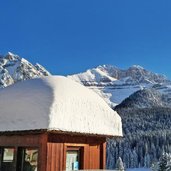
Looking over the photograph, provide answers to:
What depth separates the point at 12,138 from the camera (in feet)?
44.8

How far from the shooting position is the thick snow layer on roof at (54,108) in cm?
1263

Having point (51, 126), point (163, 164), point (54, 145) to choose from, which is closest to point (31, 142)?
point (54, 145)

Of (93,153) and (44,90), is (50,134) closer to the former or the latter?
(44,90)

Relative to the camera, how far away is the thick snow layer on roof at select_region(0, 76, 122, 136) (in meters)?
12.6

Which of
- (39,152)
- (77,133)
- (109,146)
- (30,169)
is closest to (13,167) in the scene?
(30,169)

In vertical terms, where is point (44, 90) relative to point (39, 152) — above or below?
above

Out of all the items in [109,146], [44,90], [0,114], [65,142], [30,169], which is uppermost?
[109,146]

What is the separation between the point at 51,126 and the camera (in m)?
12.2

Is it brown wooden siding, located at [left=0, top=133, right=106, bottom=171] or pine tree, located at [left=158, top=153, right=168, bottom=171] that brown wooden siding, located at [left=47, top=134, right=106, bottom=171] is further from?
pine tree, located at [left=158, top=153, right=168, bottom=171]

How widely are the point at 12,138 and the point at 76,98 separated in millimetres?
2582

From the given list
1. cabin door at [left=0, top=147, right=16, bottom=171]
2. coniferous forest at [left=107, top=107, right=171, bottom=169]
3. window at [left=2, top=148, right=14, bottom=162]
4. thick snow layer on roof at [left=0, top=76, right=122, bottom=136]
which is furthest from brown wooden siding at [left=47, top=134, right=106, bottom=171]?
coniferous forest at [left=107, top=107, right=171, bottom=169]

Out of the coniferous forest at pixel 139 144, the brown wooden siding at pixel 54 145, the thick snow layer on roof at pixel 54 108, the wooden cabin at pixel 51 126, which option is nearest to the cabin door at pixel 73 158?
the wooden cabin at pixel 51 126

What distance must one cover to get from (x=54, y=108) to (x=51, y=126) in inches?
28.1

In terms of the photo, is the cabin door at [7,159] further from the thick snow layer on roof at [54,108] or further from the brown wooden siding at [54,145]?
the thick snow layer on roof at [54,108]
